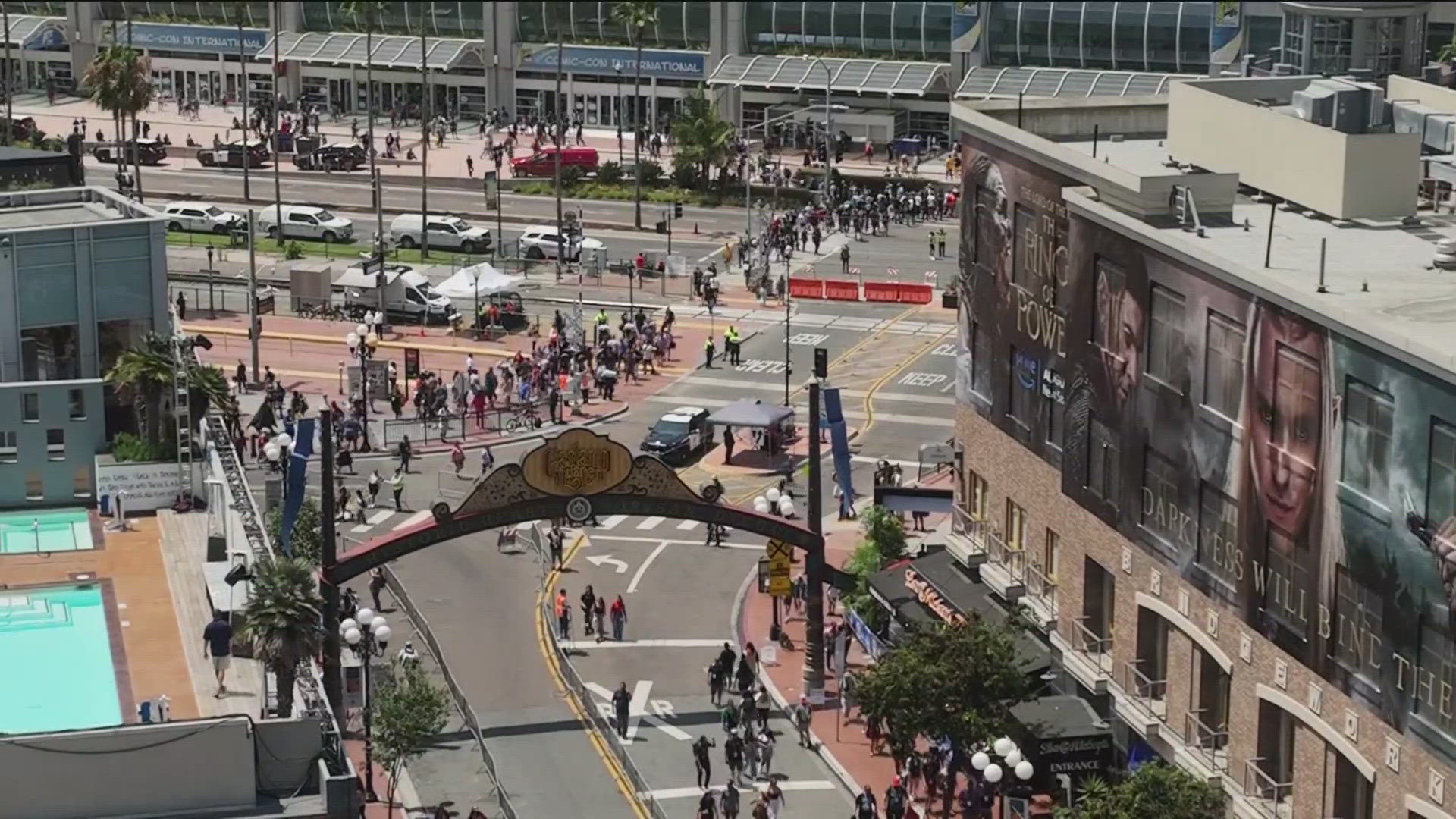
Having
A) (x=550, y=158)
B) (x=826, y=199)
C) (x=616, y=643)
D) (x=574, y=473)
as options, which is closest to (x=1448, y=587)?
(x=574, y=473)

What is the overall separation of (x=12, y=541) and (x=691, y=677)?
57.4 ft

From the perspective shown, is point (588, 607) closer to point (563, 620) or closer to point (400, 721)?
point (563, 620)

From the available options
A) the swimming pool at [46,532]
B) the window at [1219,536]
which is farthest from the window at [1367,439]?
the swimming pool at [46,532]

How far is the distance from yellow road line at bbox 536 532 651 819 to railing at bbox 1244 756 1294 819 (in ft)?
46.8

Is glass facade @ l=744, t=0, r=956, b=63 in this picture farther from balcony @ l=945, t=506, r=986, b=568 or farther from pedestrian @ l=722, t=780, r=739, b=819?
pedestrian @ l=722, t=780, r=739, b=819

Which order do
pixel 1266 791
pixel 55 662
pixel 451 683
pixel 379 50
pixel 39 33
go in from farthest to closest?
pixel 39 33 < pixel 379 50 < pixel 451 683 < pixel 55 662 < pixel 1266 791

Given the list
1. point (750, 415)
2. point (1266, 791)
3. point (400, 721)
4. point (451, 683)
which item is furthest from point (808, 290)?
point (1266, 791)

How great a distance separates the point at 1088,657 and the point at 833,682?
10804 millimetres

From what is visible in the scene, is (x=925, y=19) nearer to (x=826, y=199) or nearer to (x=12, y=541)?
(x=826, y=199)

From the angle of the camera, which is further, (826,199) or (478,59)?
(478,59)

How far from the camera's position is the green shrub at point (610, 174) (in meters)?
142

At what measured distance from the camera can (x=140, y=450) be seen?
69.4 meters

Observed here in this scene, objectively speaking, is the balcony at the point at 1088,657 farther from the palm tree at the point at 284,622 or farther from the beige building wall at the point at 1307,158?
the palm tree at the point at 284,622

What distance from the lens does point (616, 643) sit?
7562 cm
